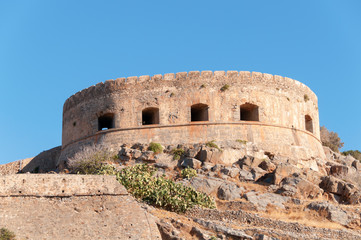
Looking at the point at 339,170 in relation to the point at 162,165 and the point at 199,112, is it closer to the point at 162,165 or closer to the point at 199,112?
the point at 199,112

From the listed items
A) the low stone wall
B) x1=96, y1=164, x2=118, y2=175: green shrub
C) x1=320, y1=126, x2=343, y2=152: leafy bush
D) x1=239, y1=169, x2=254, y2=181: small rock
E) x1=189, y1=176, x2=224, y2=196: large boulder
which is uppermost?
x1=320, y1=126, x2=343, y2=152: leafy bush

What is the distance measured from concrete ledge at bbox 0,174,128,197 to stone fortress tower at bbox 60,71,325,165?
1138cm

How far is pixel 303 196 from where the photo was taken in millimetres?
21953

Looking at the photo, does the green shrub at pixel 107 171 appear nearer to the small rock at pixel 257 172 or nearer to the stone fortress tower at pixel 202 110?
the stone fortress tower at pixel 202 110

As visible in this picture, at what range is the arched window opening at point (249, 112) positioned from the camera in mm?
26828

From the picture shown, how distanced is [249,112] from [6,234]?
16.8 m

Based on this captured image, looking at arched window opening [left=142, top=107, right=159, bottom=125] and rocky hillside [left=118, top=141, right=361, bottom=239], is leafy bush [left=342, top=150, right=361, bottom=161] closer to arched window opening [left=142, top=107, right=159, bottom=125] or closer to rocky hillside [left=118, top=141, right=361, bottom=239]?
rocky hillside [left=118, top=141, right=361, bottom=239]

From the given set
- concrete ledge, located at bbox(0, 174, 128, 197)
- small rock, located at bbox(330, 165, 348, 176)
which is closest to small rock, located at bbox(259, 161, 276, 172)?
small rock, located at bbox(330, 165, 348, 176)

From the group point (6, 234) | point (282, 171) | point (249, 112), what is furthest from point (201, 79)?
point (6, 234)

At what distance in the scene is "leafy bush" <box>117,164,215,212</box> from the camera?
1781 cm

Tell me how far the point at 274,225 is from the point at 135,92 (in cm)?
1194

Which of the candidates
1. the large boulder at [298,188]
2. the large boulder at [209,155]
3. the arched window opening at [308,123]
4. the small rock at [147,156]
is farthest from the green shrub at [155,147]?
the arched window opening at [308,123]

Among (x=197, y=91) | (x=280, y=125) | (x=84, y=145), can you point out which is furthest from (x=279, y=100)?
(x=84, y=145)

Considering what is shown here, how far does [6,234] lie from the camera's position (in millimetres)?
12930
